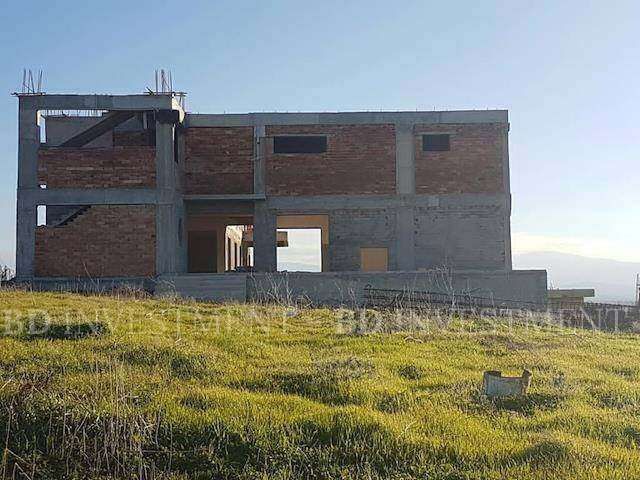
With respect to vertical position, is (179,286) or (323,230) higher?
(323,230)

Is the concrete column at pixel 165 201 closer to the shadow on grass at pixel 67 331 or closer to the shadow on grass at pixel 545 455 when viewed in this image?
the shadow on grass at pixel 67 331

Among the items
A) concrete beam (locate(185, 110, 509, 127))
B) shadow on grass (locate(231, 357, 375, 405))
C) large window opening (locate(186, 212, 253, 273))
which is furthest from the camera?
large window opening (locate(186, 212, 253, 273))

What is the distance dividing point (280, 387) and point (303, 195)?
15.5 metres

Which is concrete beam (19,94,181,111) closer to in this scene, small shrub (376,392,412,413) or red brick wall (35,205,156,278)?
red brick wall (35,205,156,278)

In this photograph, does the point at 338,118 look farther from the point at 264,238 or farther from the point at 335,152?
the point at 264,238

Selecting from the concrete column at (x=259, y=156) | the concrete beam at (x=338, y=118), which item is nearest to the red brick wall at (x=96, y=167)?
the concrete beam at (x=338, y=118)

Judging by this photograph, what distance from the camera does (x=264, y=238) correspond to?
73.5 ft

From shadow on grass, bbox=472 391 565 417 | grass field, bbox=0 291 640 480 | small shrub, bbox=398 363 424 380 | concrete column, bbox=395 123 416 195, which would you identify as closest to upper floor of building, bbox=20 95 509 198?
concrete column, bbox=395 123 416 195

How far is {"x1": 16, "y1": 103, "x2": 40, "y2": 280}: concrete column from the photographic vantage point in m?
20.1

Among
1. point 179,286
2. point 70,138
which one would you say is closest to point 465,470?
point 179,286

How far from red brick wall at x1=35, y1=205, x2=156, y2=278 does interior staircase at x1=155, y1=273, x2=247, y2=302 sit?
3.53 feet

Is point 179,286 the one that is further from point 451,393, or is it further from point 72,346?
point 451,393

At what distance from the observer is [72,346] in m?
8.56

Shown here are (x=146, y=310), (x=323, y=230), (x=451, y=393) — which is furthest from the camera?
→ (x=323, y=230)
